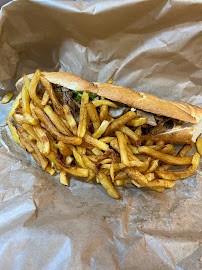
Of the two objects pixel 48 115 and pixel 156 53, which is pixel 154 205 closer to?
pixel 48 115

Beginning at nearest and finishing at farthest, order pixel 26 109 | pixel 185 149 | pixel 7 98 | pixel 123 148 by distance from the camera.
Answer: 1. pixel 123 148
2. pixel 26 109
3. pixel 185 149
4. pixel 7 98

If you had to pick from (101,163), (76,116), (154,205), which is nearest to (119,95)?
(76,116)

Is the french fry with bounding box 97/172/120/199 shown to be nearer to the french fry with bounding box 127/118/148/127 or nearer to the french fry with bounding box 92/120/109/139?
the french fry with bounding box 92/120/109/139

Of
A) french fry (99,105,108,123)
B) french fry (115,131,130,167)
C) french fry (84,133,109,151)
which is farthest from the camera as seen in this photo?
french fry (99,105,108,123)

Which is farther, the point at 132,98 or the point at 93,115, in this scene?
the point at 132,98

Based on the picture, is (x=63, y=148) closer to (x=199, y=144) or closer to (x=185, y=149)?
(x=185, y=149)

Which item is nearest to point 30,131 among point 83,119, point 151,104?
point 83,119

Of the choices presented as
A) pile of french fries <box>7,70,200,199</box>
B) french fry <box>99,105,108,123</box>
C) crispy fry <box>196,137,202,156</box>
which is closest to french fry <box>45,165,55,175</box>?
pile of french fries <box>7,70,200,199</box>
